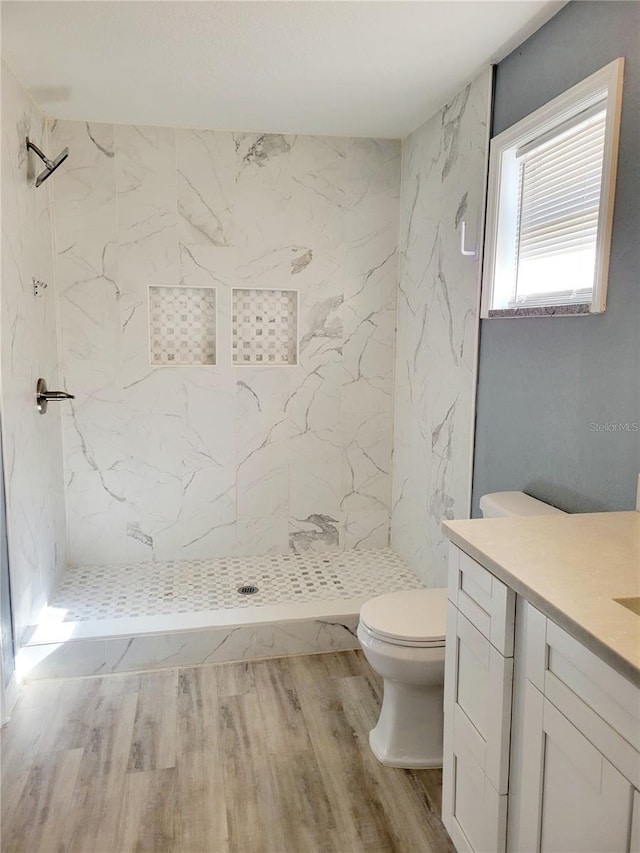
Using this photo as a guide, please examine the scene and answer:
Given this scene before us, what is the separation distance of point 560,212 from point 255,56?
4.19 feet

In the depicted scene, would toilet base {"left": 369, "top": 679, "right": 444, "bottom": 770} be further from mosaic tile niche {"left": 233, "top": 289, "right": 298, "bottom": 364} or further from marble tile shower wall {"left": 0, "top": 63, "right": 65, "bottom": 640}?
mosaic tile niche {"left": 233, "top": 289, "right": 298, "bottom": 364}

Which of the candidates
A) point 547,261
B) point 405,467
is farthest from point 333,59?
point 405,467

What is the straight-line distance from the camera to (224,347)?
11.4 feet

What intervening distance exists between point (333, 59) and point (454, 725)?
2.31 metres

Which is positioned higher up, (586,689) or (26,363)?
(26,363)

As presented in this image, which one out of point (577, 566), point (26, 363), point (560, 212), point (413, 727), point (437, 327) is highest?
point (560, 212)

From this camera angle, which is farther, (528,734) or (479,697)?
(479,697)

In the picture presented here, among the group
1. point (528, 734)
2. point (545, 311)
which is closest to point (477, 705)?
point (528, 734)

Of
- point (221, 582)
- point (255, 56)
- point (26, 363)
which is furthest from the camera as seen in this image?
point (221, 582)

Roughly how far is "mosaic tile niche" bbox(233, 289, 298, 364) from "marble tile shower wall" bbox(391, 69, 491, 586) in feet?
2.01

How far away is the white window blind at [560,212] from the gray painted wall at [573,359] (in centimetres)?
12

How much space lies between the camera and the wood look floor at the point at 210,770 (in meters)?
1.77

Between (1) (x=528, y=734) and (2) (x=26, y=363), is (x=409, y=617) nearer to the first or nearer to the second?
(1) (x=528, y=734)

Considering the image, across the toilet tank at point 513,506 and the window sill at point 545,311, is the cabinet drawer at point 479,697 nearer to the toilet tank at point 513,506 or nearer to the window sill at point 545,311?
the toilet tank at point 513,506
